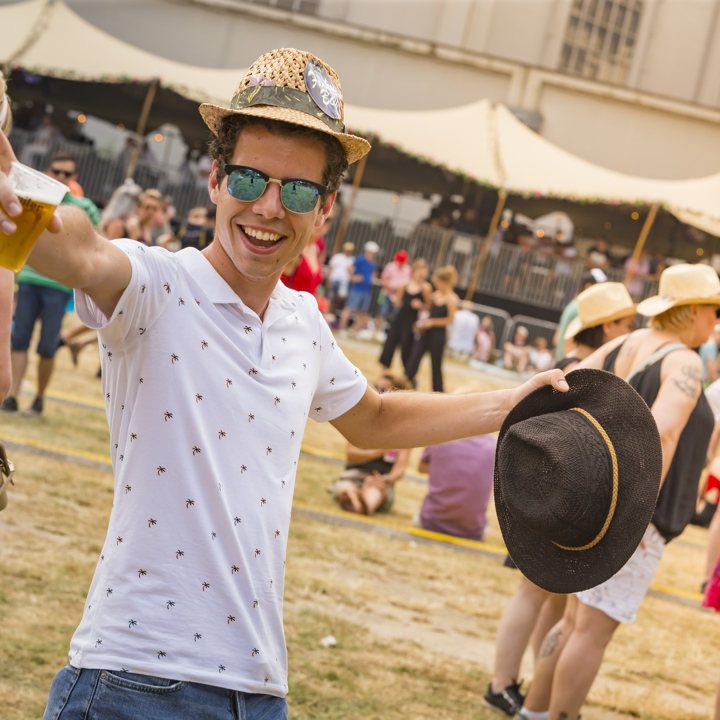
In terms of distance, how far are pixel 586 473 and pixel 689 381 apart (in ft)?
5.90

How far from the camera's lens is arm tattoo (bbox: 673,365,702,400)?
156 inches

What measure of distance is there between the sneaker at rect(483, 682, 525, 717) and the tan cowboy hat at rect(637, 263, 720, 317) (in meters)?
1.99

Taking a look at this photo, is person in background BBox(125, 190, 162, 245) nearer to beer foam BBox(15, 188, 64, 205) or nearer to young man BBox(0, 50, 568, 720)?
young man BBox(0, 50, 568, 720)

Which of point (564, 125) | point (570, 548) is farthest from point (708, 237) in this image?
point (570, 548)

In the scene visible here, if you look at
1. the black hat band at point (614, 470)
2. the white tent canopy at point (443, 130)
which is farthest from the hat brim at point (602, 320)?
the white tent canopy at point (443, 130)

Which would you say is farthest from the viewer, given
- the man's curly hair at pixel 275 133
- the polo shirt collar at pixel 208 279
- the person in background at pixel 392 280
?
the person in background at pixel 392 280

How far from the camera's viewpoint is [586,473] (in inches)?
94.3

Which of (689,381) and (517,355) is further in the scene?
(517,355)

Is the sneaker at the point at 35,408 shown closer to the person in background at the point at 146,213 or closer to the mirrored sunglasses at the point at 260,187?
the person in background at the point at 146,213

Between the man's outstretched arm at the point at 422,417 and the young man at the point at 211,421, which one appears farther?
the man's outstretched arm at the point at 422,417

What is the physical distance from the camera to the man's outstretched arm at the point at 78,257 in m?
1.57

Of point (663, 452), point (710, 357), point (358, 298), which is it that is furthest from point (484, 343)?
point (663, 452)

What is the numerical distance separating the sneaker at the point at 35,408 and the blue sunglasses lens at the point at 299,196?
6549 millimetres

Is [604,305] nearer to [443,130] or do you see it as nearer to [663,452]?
[663,452]
